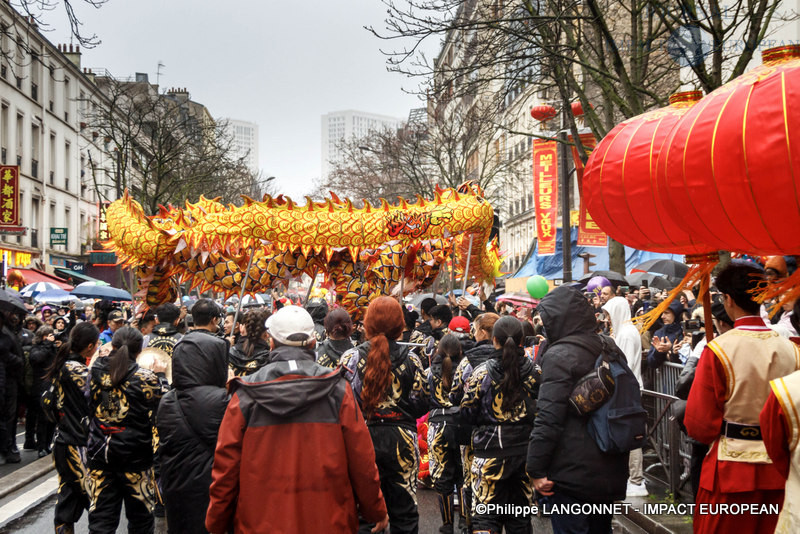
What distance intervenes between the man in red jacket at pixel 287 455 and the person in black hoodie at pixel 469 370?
1.85m

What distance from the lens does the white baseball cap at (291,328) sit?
12.1ft

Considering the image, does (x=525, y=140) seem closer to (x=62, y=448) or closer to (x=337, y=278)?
(x=337, y=278)

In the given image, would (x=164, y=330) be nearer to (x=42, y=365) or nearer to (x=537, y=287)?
(x=42, y=365)

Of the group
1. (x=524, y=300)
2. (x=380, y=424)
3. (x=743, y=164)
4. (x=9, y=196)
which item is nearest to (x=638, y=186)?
(x=743, y=164)

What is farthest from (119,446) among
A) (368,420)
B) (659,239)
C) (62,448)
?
(659,239)

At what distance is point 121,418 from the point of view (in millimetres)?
5055

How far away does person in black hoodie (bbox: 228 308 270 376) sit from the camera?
620 cm

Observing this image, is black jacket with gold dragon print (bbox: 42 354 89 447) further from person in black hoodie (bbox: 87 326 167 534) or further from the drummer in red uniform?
the drummer in red uniform

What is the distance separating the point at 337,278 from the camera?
13.7 m

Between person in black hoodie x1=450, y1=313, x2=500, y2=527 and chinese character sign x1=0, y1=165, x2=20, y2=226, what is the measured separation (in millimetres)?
19817

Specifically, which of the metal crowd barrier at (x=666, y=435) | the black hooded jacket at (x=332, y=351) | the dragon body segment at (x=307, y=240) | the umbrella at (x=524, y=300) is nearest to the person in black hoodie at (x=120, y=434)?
the black hooded jacket at (x=332, y=351)

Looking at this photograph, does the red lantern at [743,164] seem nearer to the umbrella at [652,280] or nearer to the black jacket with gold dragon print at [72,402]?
the black jacket with gold dragon print at [72,402]

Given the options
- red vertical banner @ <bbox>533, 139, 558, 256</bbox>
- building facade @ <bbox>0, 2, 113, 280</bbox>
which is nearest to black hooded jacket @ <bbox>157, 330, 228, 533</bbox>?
red vertical banner @ <bbox>533, 139, 558, 256</bbox>

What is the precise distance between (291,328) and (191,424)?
1072mm
